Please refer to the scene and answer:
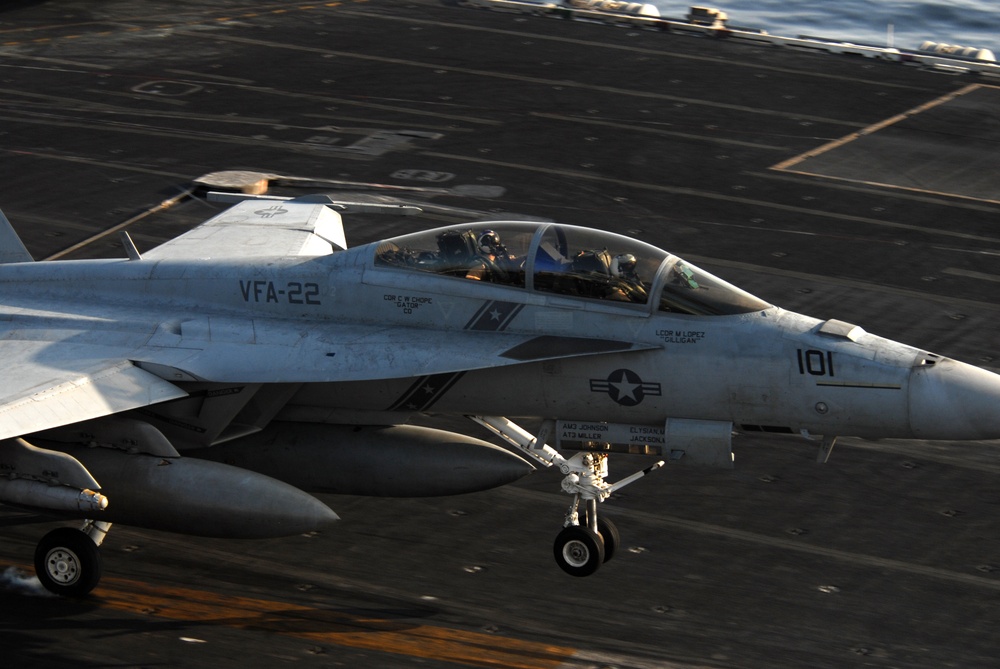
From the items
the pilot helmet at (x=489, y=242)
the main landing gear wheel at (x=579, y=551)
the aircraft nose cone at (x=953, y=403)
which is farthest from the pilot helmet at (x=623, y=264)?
the aircraft nose cone at (x=953, y=403)

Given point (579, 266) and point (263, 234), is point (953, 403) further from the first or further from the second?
point (263, 234)

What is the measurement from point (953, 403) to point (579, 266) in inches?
147

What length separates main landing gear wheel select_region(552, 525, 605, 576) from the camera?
44.6ft

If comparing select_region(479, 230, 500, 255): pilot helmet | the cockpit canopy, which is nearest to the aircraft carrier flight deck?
the cockpit canopy

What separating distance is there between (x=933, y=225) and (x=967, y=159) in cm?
438

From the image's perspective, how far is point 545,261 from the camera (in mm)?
13359

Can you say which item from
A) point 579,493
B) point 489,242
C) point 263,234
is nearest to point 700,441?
point 579,493

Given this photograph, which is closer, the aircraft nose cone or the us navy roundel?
the aircraft nose cone

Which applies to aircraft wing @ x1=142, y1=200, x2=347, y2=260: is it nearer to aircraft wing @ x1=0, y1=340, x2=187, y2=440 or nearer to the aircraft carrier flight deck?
aircraft wing @ x1=0, y1=340, x2=187, y2=440

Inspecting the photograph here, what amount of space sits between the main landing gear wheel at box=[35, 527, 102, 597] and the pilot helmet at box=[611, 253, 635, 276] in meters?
5.92

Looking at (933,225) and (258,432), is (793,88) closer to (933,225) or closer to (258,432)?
(933,225)

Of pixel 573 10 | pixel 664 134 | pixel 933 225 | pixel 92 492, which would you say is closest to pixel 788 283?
pixel 933 225

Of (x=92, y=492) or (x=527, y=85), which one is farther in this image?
(x=527, y=85)

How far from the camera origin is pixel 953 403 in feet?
39.9
